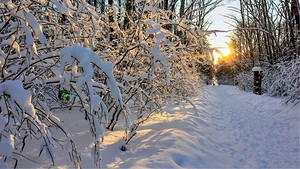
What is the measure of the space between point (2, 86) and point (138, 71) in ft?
7.13

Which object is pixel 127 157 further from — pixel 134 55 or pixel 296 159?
pixel 296 159

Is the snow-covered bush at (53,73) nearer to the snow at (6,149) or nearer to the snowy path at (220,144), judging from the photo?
the snow at (6,149)

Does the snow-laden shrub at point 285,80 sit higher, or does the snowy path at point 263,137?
the snow-laden shrub at point 285,80

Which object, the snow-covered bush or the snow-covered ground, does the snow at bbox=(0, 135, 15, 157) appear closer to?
the snow-covered bush

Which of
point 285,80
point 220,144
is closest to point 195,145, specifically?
point 220,144

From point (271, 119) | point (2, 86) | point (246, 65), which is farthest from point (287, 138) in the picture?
point (246, 65)

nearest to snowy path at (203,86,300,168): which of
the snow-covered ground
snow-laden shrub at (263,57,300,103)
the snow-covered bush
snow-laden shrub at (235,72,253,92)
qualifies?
the snow-covered ground

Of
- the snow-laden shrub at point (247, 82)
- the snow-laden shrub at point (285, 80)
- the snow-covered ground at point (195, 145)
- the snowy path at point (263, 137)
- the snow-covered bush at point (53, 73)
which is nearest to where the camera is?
the snow-covered bush at point (53, 73)

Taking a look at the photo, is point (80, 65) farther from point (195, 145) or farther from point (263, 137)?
point (263, 137)

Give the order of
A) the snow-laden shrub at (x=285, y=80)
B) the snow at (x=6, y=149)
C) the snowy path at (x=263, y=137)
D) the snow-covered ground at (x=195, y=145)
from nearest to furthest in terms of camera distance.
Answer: the snow at (x=6, y=149)
the snow-covered ground at (x=195, y=145)
the snowy path at (x=263, y=137)
the snow-laden shrub at (x=285, y=80)

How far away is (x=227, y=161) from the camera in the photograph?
3.71 m

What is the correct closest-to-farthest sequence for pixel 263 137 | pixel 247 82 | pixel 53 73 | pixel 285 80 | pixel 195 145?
pixel 53 73 < pixel 195 145 < pixel 263 137 < pixel 285 80 < pixel 247 82

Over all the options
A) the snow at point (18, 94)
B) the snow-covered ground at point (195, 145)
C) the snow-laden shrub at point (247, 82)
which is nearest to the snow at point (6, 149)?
the snow at point (18, 94)

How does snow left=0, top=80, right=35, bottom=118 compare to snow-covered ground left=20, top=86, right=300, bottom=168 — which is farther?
snow-covered ground left=20, top=86, right=300, bottom=168
